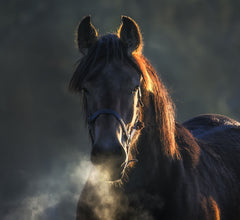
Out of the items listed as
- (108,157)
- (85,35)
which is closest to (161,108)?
(108,157)

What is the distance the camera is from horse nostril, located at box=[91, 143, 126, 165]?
2369 millimetres

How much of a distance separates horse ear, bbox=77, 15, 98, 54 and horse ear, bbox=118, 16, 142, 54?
14.1 inches

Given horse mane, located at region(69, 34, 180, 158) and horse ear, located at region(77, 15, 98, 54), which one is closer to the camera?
horse mane, located at region(69, 34, 180, 158)

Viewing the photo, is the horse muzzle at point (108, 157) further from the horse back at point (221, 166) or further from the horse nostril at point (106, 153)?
the horse back at point (221, 166)

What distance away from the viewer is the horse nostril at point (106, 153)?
237cm

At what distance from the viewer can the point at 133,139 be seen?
2984 millimetres

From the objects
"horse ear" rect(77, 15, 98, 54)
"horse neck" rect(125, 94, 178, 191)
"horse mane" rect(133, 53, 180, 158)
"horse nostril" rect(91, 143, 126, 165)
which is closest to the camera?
"horse nostril" rect(91, 143, 126, 165)

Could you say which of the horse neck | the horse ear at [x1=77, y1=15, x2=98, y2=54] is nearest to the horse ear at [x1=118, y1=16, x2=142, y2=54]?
the horse ear at [x1=77, y1=15, x2=98, y2=54]

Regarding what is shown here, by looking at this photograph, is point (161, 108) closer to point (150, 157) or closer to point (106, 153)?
point (150, 157)

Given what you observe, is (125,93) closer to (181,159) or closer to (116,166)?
(116,166)

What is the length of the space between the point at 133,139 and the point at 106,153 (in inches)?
26.6

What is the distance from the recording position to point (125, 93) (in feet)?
9.07

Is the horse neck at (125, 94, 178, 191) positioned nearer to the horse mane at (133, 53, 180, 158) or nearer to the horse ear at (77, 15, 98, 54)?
the horse mane at (133, 53, 180, 158)

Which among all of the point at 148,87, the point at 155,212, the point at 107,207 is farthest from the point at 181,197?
the point at 148,87
